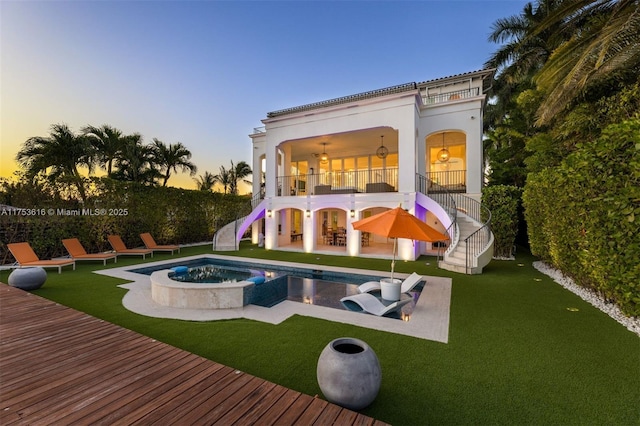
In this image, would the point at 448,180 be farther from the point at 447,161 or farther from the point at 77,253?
the point at 77,253

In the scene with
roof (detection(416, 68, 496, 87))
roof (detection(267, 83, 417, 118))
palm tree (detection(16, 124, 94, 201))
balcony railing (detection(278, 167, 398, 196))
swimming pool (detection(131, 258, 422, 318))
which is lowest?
swimming pool (detection(131, 258, 422, 318))

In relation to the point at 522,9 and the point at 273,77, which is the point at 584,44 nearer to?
the point at 522,9

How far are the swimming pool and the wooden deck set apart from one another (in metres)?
2.22

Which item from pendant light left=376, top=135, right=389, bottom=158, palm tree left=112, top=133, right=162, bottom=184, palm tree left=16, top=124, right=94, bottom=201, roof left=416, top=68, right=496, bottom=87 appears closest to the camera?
palm tree left=16, top=124, right=94, bottom=201

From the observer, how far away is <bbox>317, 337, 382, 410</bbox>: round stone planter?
275 centimetres

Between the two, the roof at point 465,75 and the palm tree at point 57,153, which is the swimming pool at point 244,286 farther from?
the roof at point 465,75

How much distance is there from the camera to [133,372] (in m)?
3.04

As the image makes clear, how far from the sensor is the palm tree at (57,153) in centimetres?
1581

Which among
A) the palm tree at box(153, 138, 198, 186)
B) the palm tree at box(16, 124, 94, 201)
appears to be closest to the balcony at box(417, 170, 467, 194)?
the palm tree at box(153, 138, 198, 186)

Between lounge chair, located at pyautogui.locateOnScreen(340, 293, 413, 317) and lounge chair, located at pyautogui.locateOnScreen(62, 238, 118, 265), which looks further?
lounge chair, located at pyautogui.locateOnScreen(62, 238, 118, 265)

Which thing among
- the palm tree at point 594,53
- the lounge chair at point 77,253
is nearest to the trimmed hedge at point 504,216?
the palm tree at point 594,53

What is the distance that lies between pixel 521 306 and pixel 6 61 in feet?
64.6

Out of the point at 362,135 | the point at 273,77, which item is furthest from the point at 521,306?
the point at 273,77

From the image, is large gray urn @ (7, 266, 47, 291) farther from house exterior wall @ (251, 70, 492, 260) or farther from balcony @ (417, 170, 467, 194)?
balcony @ (417, 170, 467, 194)
